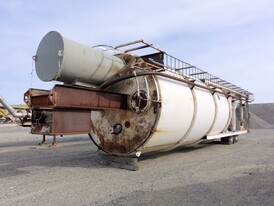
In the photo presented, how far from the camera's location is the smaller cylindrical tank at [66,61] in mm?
5305

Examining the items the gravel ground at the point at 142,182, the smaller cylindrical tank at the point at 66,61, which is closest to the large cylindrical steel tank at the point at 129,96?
the smaller cylindrical tank at the point at 66,61

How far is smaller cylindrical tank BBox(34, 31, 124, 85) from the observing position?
530 cm

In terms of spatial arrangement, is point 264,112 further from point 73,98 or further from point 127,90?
point 73,98

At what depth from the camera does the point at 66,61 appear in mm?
5293

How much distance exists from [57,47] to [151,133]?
2548 mm

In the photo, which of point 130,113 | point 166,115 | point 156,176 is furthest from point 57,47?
point 156,176

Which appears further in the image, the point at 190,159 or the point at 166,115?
the point at 190,159

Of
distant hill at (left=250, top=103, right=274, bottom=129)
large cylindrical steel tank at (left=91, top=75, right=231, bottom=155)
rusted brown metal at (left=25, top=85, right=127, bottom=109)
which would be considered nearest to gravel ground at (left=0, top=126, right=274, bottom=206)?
large cylindrical steel tank at (left=91, top=75, right=231, bottom=155)

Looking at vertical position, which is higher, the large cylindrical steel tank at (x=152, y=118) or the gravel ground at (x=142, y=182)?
the large cylindrical steel tank at (x=152, y=118)

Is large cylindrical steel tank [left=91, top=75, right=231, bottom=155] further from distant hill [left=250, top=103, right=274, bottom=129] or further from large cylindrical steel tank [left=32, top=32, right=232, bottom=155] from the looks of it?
distant hill [left=250, top=103, right=274, bottom=129]

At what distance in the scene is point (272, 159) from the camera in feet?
26.4

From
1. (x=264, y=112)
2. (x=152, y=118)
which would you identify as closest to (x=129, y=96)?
(x=152, y=118)

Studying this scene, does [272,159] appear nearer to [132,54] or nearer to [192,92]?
[192,92]

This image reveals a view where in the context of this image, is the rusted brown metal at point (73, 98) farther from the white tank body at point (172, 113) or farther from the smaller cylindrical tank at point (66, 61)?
the white tank body at point (172, 113)
